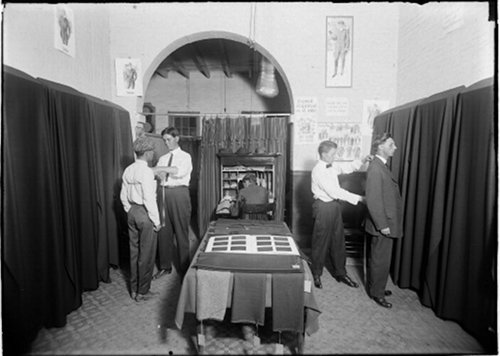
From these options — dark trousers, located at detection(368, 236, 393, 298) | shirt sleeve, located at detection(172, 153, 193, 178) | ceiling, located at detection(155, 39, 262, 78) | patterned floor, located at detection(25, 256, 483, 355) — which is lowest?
patterned floor, located at detection(25, 256, 483, 355)

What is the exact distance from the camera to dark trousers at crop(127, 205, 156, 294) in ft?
10.3

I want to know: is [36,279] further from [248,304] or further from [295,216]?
[295,216]

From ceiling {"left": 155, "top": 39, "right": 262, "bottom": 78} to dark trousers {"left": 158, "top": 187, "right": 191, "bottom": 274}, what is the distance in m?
3.11

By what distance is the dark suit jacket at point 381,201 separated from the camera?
3.16 metres

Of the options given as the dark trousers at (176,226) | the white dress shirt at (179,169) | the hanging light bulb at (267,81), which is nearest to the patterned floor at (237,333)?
the dark trousers at (176,226)

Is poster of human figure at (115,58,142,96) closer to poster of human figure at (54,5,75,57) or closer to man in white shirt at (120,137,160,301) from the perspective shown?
poster of human figure at (54,5,75,57)

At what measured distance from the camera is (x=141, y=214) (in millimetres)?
3129

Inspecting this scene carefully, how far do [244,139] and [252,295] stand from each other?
3.10m

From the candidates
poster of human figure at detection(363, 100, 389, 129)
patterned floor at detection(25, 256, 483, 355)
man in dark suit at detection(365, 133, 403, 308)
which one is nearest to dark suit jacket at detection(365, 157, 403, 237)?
man in dark suit at detection(365, 133, 403, 308)

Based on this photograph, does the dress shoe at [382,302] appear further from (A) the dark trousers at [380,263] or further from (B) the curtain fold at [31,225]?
(B) the curtain fold at [31,225]

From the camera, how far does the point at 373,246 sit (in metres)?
3.26

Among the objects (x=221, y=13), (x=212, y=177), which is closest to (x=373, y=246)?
(x=212, y=177)

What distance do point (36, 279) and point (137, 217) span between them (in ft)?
3.05

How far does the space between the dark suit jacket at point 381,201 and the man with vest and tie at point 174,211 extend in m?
2.08
